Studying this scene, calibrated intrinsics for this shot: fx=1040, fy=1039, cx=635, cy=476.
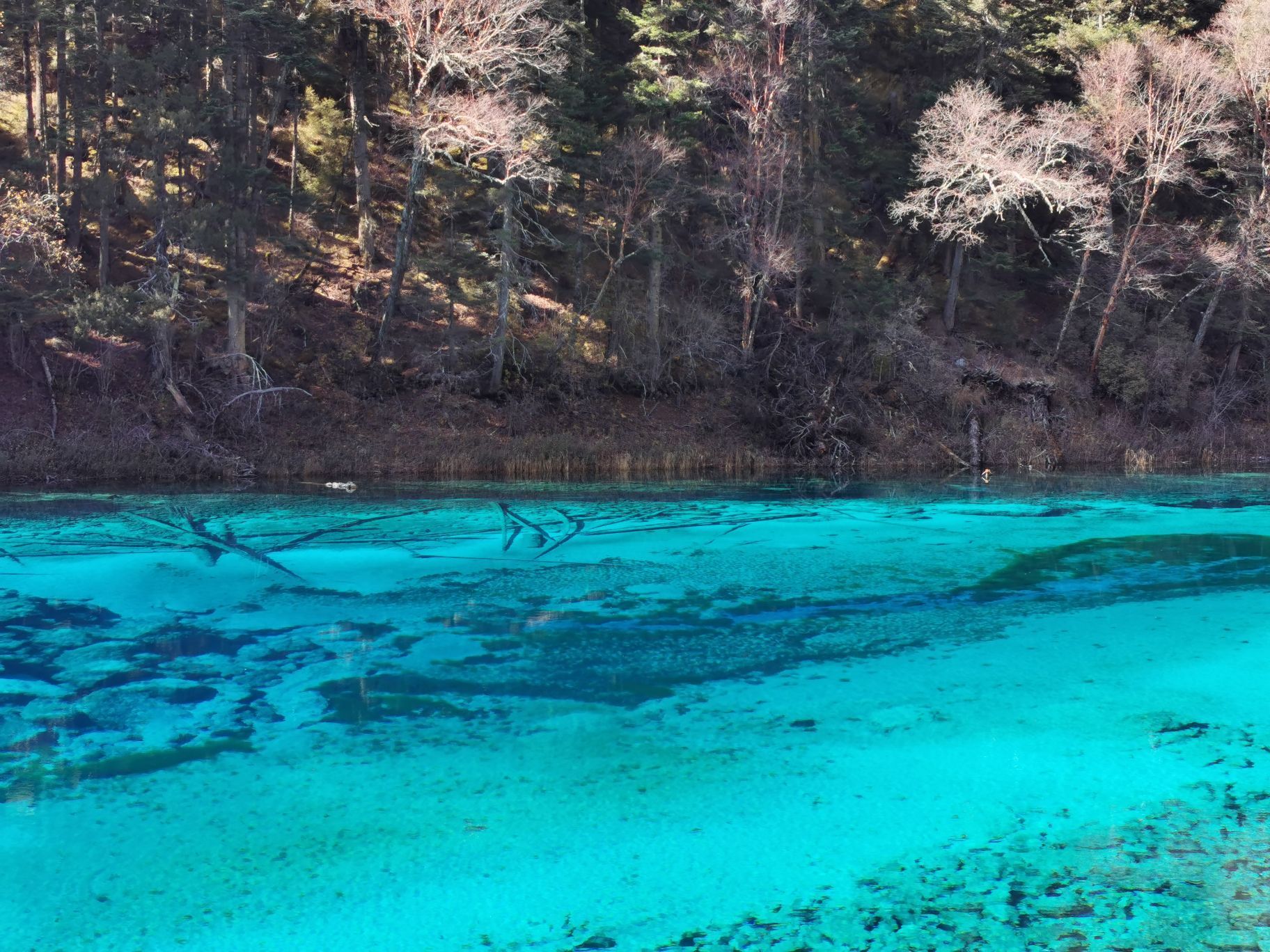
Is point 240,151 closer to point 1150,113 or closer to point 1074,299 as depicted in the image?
point 1150,113

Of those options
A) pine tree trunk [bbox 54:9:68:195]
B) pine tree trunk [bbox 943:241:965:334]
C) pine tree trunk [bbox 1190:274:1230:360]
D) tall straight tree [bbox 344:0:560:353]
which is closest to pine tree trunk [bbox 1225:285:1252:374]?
pine tree trunk [bbox 1190:274:1230:360]

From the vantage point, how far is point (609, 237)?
26578mm

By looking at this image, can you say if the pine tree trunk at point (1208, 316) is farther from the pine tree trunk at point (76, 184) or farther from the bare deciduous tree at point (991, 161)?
the pine tree trunk at point (76, 184)

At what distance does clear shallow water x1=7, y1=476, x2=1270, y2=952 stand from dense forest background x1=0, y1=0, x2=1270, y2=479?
10.9 metres

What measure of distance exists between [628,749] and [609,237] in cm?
2181

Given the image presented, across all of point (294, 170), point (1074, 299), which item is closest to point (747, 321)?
point (1074, 299)

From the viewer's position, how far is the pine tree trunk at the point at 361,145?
2728 centimetres

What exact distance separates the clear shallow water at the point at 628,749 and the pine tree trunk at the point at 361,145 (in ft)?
57.3

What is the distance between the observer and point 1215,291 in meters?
30.0

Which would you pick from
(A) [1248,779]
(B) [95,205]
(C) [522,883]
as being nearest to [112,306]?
(B) [95,205]

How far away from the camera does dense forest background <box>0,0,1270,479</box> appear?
2189cm

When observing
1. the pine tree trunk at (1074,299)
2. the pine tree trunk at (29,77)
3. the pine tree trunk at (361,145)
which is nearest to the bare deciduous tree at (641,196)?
the pine tree trunk at (361,145)

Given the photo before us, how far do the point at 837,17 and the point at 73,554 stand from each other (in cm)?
2594

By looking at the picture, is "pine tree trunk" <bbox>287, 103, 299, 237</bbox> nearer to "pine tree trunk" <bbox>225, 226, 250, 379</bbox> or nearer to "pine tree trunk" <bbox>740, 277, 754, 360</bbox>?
"pine tree trunk" <bbox>225, 226, 250, 379</bbox>
